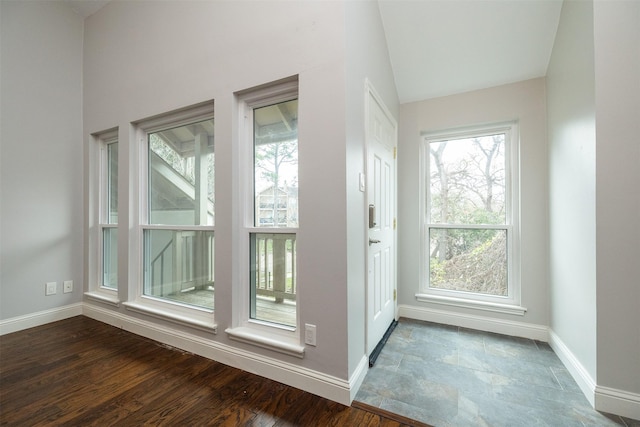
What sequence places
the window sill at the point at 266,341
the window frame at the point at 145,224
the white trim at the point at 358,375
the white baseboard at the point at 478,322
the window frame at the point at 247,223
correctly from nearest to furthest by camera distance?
the white trim at the point at 358,375, the window sill at the point at 266,341, the window frame at the point at 247,223, the window frame at the point at 145,224, the white baseboard at the point at 478,322

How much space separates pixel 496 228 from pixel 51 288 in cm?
463

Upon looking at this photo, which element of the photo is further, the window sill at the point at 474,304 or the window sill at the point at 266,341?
the window sill at the point at 474,304

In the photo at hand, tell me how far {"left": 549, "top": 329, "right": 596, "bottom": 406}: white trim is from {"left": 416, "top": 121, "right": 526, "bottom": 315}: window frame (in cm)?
31

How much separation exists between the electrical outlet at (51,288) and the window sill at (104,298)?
264mm

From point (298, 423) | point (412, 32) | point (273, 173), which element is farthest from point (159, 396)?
point (412, 32)

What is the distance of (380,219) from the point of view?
7.18ft

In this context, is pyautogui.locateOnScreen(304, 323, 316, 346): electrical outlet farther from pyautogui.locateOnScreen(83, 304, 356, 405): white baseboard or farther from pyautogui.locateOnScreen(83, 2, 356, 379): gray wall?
pyautogui.locateOnScreen(83, 304, 356, 405): white baseboard

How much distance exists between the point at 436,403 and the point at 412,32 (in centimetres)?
278

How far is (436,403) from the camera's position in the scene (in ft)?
4.99

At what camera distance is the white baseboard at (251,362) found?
1.55 m

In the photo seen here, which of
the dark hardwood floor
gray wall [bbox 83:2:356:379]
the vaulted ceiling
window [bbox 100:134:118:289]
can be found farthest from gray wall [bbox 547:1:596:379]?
window [bbox 100:134:118:289]

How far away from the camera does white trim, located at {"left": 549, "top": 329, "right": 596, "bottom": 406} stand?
1.54m

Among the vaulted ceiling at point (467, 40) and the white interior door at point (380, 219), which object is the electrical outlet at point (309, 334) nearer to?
the white interior door at point (380, 219)

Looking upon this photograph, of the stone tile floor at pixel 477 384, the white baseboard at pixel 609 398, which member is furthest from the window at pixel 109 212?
the white baseboard at pixel 609 398
